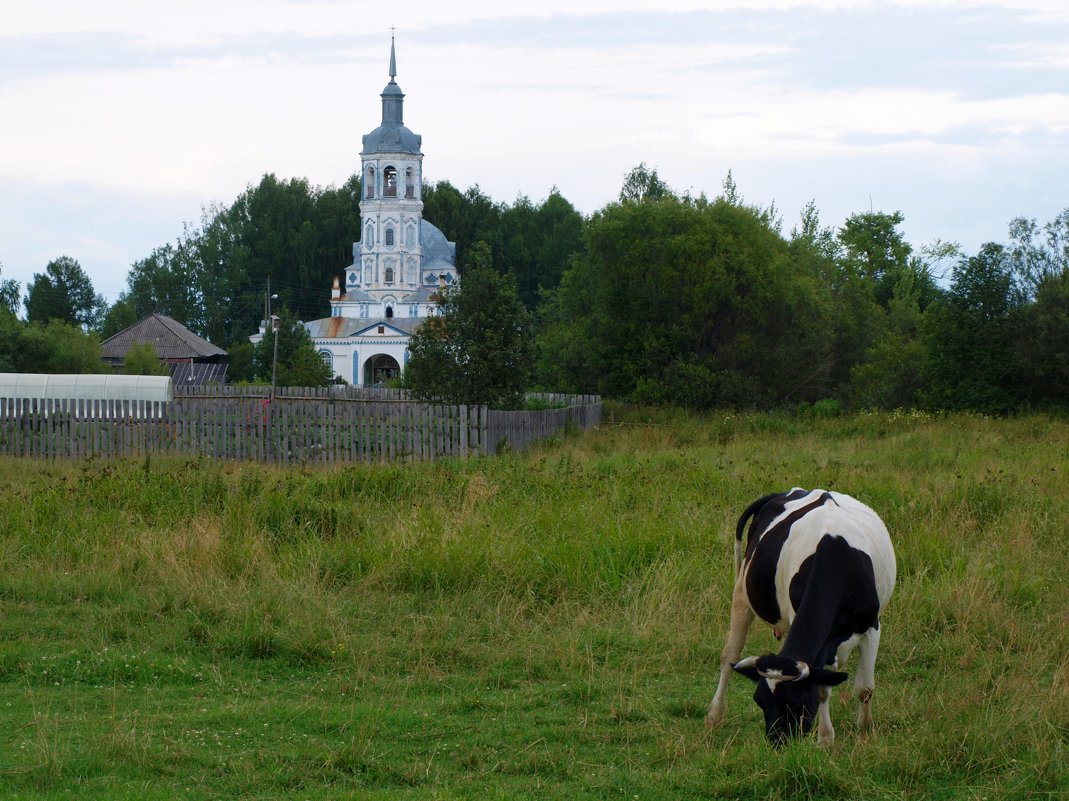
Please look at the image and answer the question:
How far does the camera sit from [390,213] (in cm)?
9025

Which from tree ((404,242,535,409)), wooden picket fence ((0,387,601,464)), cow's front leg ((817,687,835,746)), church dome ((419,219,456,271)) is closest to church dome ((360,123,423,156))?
church dome ((419,219,456,271))

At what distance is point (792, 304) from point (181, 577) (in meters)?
26.6

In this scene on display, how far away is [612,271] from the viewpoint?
33250 mm

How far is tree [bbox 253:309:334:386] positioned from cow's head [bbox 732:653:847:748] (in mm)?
52427

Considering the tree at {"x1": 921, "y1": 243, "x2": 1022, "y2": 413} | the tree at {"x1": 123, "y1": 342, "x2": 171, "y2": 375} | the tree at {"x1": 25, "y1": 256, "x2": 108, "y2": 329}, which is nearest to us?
the tree at {"x1": 921, "y1": 243, "x2": 1022, "y2": 413}

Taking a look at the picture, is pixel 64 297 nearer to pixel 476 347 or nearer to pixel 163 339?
pixel 163 339

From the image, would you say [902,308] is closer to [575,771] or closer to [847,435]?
[847,435]

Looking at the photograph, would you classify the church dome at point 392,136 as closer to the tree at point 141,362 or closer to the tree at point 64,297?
the tree at point 64,297

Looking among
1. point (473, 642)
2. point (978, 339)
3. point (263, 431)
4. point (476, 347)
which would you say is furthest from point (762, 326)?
point (473, 642)

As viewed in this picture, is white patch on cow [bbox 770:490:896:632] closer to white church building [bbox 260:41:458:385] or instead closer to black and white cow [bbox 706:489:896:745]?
black and white cow [bbox 706:489:896:745]

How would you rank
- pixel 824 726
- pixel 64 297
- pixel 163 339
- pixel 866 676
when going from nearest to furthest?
pixel 824 726
pixel 866 676
pixel 163 339
pixel 64 297

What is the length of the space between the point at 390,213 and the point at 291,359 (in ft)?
92.3

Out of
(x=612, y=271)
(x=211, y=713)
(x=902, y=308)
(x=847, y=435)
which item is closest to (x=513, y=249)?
(x=902, y=308)

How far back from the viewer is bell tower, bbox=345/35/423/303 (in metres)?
89.9
